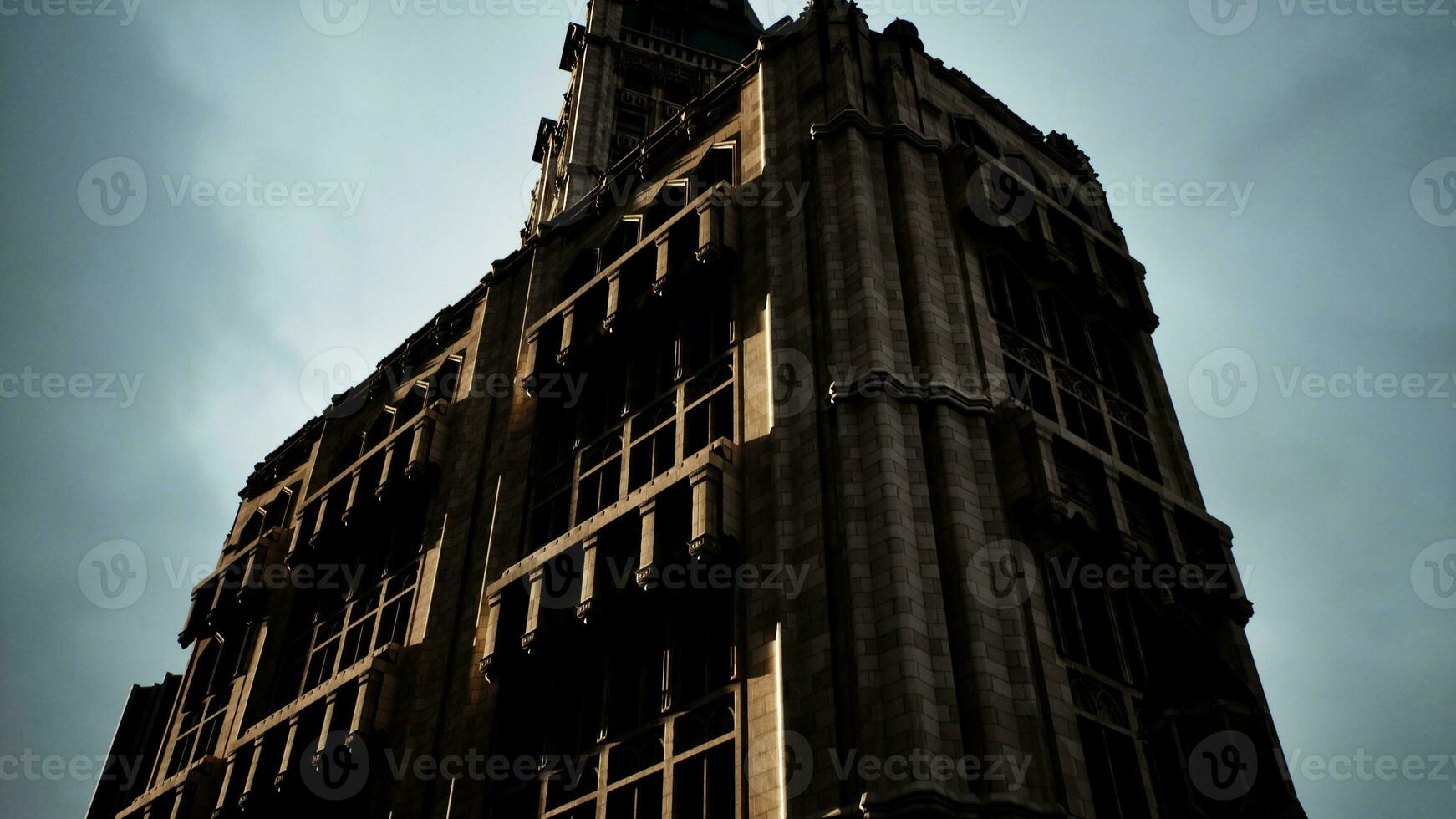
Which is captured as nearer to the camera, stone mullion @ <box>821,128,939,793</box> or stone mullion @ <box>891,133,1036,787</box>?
stone mullion @ <box>821,128,939,793</box>

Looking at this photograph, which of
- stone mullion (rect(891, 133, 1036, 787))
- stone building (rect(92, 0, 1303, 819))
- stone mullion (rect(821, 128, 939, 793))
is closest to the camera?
stone mullion (rect(821, 128, 939, 793))

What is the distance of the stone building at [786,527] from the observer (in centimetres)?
2202

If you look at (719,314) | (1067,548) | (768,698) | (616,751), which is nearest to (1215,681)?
(1067,548)

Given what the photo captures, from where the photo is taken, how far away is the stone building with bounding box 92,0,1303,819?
72.2 ft

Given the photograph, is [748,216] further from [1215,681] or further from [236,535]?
[236,535]

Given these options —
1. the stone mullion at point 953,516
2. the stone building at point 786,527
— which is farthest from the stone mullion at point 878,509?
the stone mullion at point 953,516

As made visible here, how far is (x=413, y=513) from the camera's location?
40.0 metres

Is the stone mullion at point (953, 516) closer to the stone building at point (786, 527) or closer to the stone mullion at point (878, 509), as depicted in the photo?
the stone building at point (786, 527)

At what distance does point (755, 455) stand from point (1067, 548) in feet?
23.5

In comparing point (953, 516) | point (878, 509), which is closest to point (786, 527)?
point (878, 509)

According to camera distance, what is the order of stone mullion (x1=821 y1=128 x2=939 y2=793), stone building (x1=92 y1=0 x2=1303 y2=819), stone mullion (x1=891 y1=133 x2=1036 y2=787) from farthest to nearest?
stone building (x1=92 y1=0 x2=1303 y2=819)
stone mullion (x1=891 y1=133 x2=1036 y2=787)
stone mullion (x1=821 y1=128 x2=939 y2=793)

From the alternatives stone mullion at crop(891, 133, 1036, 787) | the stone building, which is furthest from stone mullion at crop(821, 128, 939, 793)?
stone mullion at crop(891, 133, 1036, 787)

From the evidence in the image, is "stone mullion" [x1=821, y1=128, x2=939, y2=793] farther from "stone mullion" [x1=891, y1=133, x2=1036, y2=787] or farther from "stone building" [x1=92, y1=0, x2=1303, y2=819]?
"stone mullion" [x1=891, y1=133, x2=1036, y2=787]

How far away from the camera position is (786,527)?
24547 millimetres
